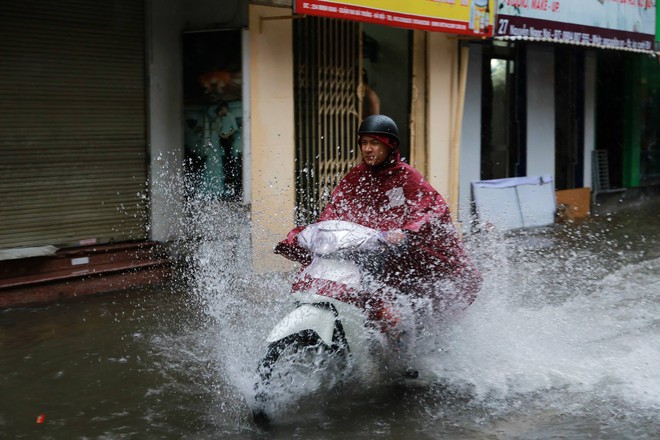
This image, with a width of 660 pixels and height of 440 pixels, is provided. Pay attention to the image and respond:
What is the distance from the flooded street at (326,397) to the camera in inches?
181

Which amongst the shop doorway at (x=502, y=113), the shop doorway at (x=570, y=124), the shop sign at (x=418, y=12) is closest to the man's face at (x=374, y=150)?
the shop sign at (x=418, y=12)

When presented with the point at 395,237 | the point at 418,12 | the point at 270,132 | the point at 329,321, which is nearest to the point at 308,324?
the point at 329,321

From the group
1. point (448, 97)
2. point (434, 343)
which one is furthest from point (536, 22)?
point (434, 343)

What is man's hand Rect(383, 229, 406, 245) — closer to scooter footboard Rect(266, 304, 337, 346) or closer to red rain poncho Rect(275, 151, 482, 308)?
red rain poncho Rect(275, 151, 482, 308)

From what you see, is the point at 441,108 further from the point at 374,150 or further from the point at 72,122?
the point at 374,150

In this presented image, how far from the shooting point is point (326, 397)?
495cm

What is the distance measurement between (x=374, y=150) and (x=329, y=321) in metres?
1.14

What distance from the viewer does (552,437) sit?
4.43 meters

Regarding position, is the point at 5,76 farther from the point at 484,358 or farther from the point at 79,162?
the point at 484,358

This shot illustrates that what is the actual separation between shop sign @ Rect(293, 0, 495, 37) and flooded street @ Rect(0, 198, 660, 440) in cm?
262

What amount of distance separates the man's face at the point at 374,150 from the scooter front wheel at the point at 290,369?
115 centimetres

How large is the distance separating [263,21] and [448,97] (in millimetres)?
3359

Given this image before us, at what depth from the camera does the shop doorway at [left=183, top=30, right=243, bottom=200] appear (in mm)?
8461

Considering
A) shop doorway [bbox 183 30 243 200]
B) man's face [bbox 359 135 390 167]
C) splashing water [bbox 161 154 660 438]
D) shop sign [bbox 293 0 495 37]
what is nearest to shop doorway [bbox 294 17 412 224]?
shop sign [bbox 293 0 495 37]
